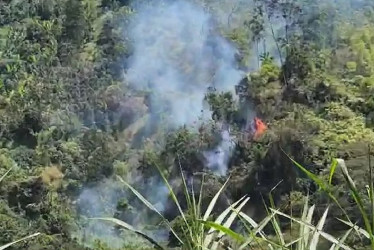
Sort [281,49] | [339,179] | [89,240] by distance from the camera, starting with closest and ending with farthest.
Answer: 1. [339,179]
2. [89,240]
3. [281,49]

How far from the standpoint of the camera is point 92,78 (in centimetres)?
2259

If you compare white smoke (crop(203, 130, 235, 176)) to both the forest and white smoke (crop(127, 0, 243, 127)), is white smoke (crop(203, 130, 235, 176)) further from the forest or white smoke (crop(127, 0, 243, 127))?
white smoke (crop(127, 0, 243, 127))

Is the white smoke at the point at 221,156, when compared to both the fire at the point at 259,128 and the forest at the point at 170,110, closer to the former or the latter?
the forest at the point at 170,110

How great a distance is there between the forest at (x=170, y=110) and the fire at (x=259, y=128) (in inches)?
1.6

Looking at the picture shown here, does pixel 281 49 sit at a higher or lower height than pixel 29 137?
higher

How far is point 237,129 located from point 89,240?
4342 millimetres

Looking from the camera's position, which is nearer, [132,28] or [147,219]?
[147,219]

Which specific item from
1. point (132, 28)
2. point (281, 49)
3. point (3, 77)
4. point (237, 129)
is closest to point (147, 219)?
point (237, 129)

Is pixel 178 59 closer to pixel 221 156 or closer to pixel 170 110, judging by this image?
pixel 170 110

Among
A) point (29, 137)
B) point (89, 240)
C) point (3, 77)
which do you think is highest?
point (3, 77)

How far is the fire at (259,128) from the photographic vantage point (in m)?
16.3

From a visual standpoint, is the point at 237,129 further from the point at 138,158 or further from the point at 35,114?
the point at 35,114

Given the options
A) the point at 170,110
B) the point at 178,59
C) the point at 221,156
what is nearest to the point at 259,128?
the point at 221,156

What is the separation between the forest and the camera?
1469 centimetres
